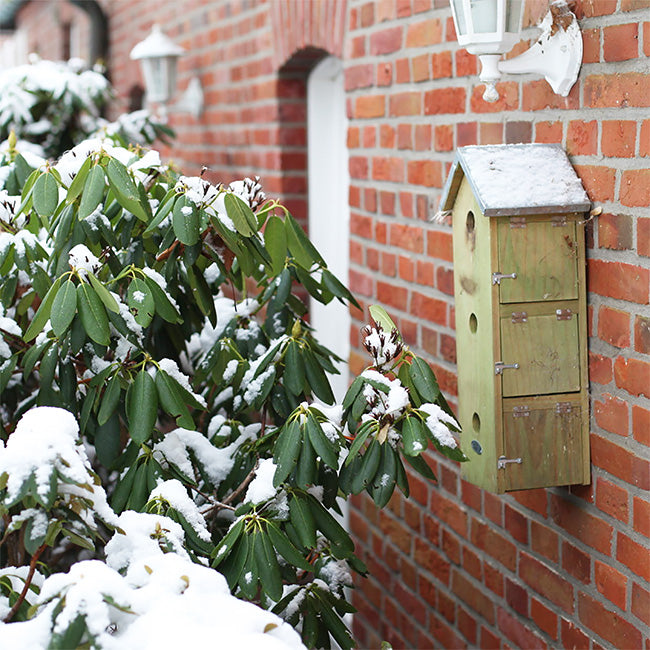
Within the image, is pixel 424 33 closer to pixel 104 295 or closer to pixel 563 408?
pixel 563 408

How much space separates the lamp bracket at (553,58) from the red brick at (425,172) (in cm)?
56

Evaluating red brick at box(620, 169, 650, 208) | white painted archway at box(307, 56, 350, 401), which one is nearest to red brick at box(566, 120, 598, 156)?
red brick at box(620, 169, 650, 208)

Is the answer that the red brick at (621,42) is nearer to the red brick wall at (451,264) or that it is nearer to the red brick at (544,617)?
the red brick wall at (451,264)

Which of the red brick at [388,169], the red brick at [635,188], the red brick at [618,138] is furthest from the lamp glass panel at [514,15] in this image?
the red brick at [388,169]

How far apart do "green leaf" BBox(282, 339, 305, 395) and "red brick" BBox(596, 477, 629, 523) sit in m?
0.67

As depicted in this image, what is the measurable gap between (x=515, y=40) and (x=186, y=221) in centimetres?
78

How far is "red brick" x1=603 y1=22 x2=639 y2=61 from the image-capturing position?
192 cm

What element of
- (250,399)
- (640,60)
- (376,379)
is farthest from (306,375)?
(640,60)

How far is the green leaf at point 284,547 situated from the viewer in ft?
5.76

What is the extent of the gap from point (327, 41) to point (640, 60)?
1.73 meters

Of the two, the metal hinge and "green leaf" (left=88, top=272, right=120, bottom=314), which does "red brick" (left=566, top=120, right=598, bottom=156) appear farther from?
"green leaf" (left=88, top=272, right=120, bottom=314)

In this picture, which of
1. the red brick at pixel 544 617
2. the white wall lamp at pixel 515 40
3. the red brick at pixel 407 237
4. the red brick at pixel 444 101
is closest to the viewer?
the white wall lamp at pixel 515 40

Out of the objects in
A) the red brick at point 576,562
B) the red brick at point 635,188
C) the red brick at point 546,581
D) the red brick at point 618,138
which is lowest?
the red brick at point 546,581

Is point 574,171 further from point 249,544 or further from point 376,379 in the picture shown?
point 249,544
